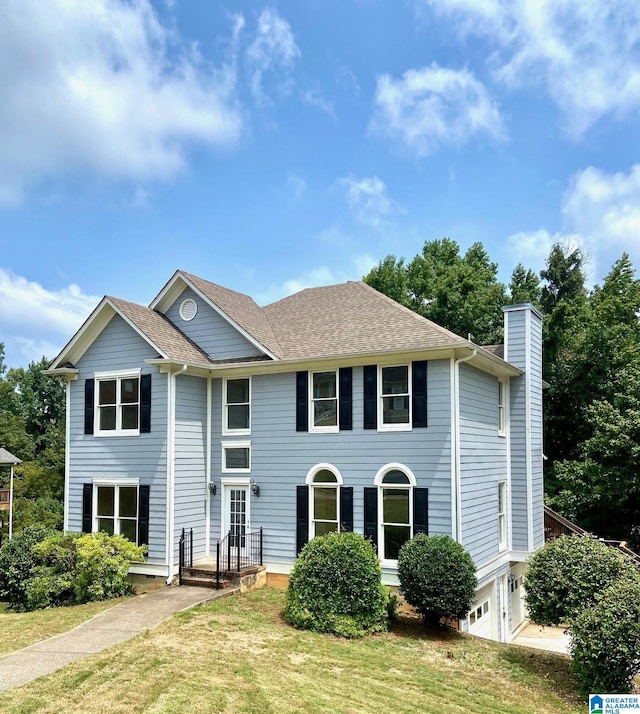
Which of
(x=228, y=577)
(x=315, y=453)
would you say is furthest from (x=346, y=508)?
(x=228, y=577)

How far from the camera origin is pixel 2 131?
53.2ft

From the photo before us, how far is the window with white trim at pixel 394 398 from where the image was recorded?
47.1 feet

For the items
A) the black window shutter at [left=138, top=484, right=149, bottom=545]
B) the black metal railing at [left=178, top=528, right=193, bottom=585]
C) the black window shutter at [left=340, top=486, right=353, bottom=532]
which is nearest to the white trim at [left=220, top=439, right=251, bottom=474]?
the black metal railing at [left=178, top=528, right=193, bottom=585]

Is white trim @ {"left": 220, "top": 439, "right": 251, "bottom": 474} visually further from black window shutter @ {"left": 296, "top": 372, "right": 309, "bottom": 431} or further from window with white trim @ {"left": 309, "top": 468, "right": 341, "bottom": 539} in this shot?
window with white trim @ {"left": 309, "top": 468, "right": 341, "bottom": 539}

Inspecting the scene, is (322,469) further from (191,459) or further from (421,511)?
(191,459)

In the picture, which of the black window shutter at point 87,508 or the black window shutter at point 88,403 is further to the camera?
the black window shutter at point 88,403

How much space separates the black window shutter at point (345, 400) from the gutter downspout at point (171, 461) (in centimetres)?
387

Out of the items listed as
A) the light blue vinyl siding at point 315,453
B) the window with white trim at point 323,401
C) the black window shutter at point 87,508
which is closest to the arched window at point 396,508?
the light blue vinyl siding at point 315,453

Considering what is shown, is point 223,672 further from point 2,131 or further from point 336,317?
point 2,131

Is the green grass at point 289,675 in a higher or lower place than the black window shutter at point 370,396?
lower

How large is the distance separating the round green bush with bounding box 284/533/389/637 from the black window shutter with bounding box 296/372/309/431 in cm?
362

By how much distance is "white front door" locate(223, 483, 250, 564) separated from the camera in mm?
15992

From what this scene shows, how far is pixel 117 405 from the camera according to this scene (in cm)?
1645

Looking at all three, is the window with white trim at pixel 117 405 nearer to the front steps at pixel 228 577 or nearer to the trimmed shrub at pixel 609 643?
the front steps at pixel 228 577
